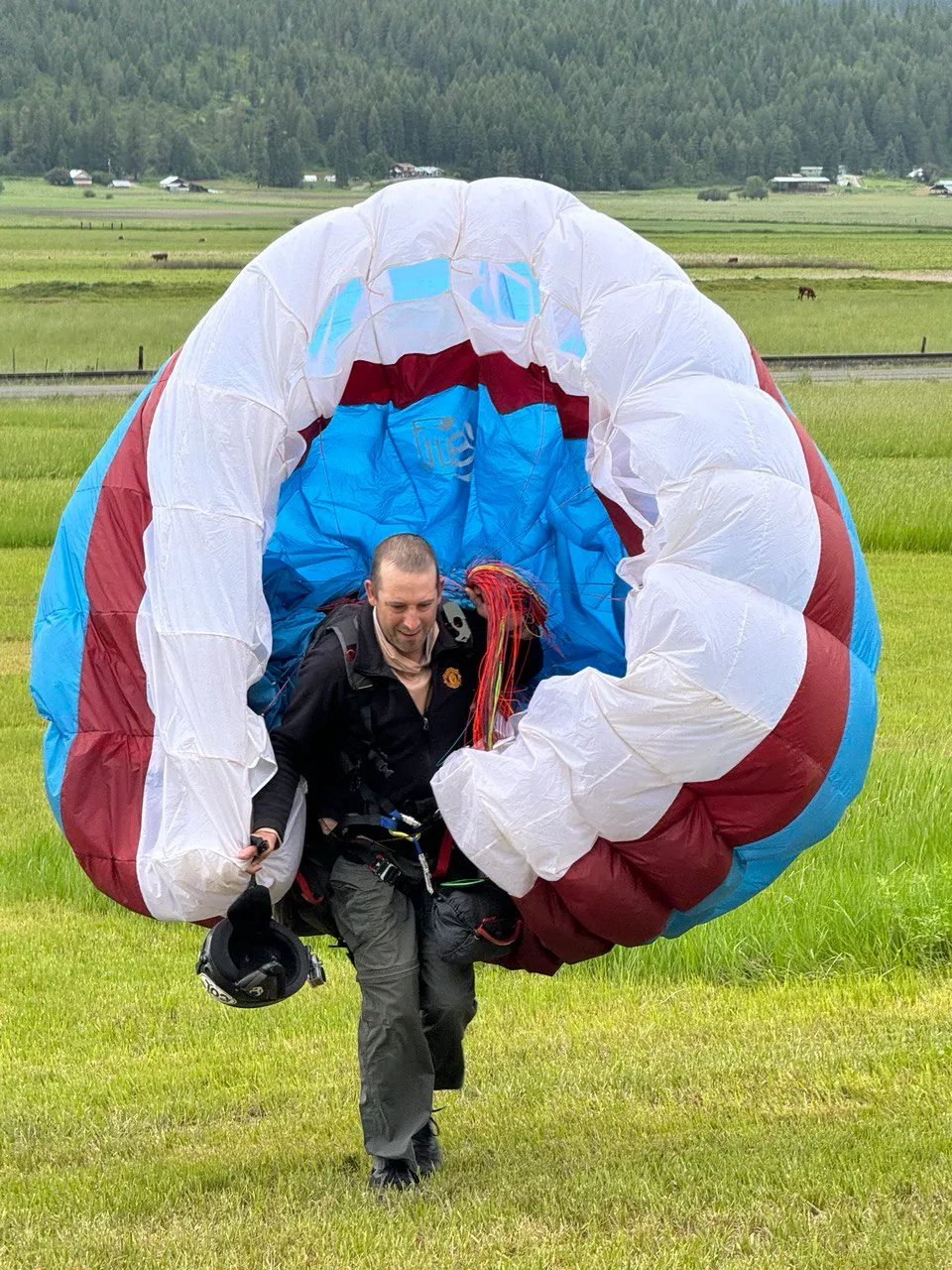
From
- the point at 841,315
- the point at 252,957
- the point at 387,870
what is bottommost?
the point at 841,315

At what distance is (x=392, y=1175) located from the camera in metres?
4.58

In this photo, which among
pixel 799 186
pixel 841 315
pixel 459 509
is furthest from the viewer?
pixel 799 186

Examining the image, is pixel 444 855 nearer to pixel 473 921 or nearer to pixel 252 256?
pixel 473 921

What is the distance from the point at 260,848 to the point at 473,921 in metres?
0.63

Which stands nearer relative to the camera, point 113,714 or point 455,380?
point 113,714

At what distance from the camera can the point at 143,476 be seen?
15.6ft

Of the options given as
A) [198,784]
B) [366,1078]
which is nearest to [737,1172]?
[366,1078]

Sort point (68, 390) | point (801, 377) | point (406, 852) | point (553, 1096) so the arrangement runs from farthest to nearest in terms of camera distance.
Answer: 1. point (801, 377)
2. point (68, 390)
3. point (553, 1096)
4. point (406, 852)

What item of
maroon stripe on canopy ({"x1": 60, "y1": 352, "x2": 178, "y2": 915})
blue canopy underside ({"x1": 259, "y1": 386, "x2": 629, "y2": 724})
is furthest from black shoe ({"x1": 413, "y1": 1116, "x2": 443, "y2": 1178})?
blue canopy underside ({"x1": 259, "y1": 386, "x2": 629, "y2": 724})

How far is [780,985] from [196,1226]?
3.32 meters

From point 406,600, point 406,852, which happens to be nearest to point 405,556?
point 406,600

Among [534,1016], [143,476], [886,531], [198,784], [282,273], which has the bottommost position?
[886,531]

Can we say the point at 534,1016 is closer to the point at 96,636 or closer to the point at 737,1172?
the point at 737,1172

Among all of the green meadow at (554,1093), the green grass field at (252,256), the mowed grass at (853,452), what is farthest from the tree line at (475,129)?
the green meadow at (554,1093)
